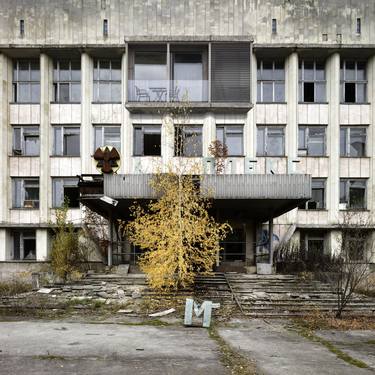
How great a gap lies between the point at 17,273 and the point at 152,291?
46.0 ft

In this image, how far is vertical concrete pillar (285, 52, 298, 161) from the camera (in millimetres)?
31141

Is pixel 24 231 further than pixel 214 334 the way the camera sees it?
Yes

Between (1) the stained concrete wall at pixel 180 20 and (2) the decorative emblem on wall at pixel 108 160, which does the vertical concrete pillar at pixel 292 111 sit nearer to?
(1) the stained concrete wall at pixel 180 20

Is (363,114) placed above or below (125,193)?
above

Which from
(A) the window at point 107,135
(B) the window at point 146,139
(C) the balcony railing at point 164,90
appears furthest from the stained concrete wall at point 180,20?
(B) the window at point 146,139

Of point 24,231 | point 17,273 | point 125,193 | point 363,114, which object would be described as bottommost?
point 17,273

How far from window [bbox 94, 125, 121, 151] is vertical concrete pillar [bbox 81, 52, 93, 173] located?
45cm

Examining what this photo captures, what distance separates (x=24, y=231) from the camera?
31594mm

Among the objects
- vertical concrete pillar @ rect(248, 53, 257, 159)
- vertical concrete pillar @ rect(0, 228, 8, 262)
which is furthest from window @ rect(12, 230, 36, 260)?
vertical concrete pillar @ rect(248, 53, 257, 159)

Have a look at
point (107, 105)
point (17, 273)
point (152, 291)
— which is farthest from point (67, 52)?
point (152, 291)

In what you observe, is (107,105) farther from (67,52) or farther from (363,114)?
(363,114)

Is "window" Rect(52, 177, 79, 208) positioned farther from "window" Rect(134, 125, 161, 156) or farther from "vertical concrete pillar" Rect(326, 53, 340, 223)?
"vertical concrete pillar" Rect(326, 53, 340, 223)

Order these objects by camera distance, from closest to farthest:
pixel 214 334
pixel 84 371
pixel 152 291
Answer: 1. pixel 84 371
2. pixel 214 334
3. pixel 152 291

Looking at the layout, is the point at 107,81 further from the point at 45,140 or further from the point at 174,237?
the point at 174,237
